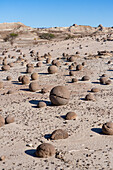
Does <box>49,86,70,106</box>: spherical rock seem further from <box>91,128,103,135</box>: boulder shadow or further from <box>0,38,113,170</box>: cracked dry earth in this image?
<box>91,128,103,135</box>: boulder shadow

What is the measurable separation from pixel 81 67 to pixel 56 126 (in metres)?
12.0

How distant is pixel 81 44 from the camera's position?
112ft

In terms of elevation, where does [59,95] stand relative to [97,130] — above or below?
above

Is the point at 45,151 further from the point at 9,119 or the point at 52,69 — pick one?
the point at 52,69

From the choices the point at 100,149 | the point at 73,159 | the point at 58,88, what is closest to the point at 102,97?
the point at 58,88

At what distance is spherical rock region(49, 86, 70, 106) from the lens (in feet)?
40.3

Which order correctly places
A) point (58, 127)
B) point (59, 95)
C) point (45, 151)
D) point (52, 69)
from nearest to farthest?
point (45, 151), point (58, 127), point (59, 95), point (52, 69)

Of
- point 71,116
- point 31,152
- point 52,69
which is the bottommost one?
point 31,152

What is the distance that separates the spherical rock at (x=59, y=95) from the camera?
12.3 metres

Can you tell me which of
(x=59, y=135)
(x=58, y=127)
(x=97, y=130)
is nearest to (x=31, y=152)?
(x=59, y=135)

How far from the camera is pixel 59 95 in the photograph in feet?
40.5

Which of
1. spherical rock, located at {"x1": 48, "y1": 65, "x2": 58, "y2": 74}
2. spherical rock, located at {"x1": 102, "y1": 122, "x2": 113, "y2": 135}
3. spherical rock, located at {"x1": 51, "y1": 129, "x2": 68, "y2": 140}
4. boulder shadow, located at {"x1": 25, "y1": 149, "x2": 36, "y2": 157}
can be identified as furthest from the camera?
spherical rock, located at {"x1": 48, "y1": 65, "x2": 58, "y2": 74}

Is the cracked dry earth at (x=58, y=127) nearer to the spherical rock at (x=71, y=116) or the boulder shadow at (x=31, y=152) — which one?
the boulder shadow at (x=31, y=152)

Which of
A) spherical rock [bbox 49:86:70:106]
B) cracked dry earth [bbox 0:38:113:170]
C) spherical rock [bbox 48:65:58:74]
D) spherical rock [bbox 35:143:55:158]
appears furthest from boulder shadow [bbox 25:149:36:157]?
spherical rock [bbox 48:65:58:74]
